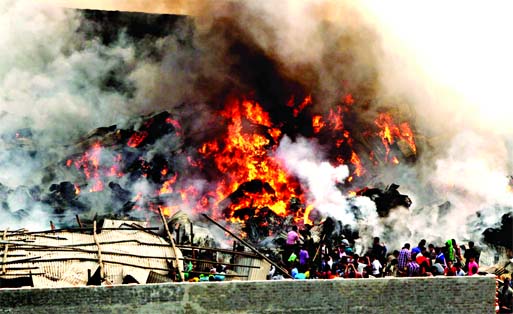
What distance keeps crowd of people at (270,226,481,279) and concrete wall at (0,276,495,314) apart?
84 centimetres

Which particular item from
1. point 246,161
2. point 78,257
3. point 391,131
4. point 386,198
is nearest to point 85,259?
point 78,257

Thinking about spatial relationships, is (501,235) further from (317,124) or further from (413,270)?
(413,270)

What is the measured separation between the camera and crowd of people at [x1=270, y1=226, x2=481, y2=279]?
1127cm

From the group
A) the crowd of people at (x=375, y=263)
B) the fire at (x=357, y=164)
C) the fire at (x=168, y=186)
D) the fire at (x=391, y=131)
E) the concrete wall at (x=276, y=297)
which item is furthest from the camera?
the fire at (x=391, y=131)

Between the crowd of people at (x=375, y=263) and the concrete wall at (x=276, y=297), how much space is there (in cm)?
84

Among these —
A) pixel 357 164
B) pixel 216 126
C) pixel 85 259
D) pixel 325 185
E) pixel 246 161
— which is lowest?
pixel 85 259

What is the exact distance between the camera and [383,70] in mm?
18141

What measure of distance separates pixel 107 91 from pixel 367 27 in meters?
5.95

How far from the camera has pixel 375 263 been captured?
39.4ft

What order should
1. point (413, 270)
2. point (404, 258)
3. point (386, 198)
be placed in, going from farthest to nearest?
1. point (386, 198)
2. point (404, 258)
3. point (413, 270)

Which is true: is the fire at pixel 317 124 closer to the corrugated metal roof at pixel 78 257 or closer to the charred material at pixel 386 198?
the charred material at pixel 386 198

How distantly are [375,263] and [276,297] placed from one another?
2983 millimetres

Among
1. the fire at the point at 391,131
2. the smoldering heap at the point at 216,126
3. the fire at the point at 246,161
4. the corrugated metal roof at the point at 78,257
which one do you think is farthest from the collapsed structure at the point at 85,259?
the fire at the point at 391,131

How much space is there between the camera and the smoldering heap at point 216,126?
16.8 m
